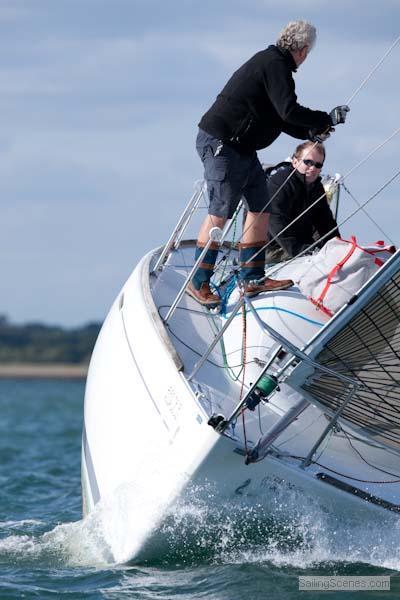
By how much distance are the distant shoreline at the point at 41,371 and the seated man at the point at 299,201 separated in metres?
52.9

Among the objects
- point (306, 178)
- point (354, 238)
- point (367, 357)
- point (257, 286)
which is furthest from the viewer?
point (306, 178)

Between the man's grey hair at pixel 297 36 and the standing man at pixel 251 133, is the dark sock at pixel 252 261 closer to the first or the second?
the standing man at pixel 251 133

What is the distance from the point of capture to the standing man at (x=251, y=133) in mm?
4988

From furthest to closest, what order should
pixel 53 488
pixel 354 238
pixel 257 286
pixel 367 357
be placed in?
pixel 53 488 → pixel 257 286 → pixel 354 238 → pixel 367 357

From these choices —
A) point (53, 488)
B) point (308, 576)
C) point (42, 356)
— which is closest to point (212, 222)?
point (308, 576)

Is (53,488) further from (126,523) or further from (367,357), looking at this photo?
(367,357)

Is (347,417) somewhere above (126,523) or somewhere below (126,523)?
above

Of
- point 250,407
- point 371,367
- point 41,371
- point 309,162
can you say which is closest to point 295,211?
point 309,162

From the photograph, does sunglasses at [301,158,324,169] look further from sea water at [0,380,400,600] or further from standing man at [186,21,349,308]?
sea water at [0,380,400,600]

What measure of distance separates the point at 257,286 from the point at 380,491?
3.72 feet

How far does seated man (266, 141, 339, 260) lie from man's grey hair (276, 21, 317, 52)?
76 centimetres

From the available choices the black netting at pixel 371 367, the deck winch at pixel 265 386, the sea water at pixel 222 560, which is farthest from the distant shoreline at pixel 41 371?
the deck winch at pixel 265 386

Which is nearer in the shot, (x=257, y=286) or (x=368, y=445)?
(x=368, y=445)

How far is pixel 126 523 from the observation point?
4656mm
